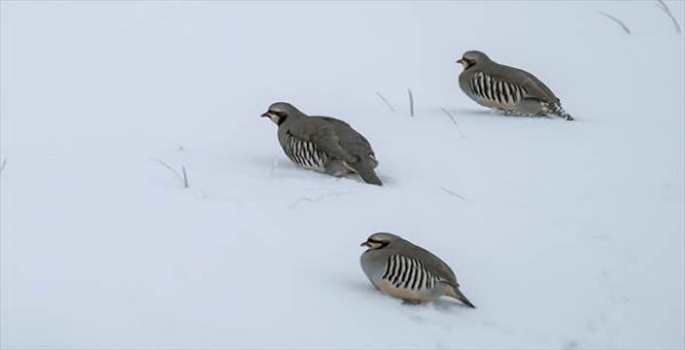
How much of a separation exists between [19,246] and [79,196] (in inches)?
28.5

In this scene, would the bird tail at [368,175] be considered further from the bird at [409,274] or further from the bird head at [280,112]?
the bird at [409,274]

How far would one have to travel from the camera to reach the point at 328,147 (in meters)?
7.74

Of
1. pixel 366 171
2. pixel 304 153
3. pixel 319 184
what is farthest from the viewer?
pixel 304 153

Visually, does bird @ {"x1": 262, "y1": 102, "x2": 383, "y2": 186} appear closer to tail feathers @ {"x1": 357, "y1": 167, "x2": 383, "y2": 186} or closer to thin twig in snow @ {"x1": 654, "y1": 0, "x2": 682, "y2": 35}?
tail feathers @ {"x1": 357, "y1": 167, "x2": 383, "y2": 186}

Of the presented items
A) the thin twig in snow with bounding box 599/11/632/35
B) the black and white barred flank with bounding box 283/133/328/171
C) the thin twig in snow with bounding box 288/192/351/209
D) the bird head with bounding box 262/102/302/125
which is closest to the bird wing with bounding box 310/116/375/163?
the black and white barred flank with bounding box 283/133/328/171

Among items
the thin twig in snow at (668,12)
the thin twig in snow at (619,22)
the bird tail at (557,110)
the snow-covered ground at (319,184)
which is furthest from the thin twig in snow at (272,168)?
the thin twig in snow at (668,12)

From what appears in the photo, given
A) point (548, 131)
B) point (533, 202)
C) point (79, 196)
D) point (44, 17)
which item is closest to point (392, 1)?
point (44, 17)

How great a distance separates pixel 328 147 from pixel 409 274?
1805 millimetres

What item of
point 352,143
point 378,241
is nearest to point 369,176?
point 352,143

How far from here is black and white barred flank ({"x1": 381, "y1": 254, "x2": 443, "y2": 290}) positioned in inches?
239

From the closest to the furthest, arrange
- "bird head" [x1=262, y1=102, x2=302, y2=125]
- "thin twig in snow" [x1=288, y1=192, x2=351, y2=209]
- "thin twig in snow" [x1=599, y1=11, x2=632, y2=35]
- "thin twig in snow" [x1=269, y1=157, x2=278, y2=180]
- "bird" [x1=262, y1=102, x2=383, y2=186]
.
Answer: "thin twig in snow" [x1=288, y1=192, x2=351, y2=209] < "thin twig in snow" [x1=269, y1=157, x2=278, y2=180] < "bird" [x1=262, y1=102, x2=383, y2=186] < "bird head" [x1=262, y1=102, x2=302, y2=125] < "thin twig in snow" [x1=599, y1=11, x2=632, y2=35]

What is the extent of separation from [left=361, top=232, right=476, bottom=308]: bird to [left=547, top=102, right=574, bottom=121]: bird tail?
2.83 metres

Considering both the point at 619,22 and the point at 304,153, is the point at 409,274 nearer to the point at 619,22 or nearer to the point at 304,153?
the point at 304,153

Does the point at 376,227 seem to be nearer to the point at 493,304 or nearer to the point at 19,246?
the point at 493,304
